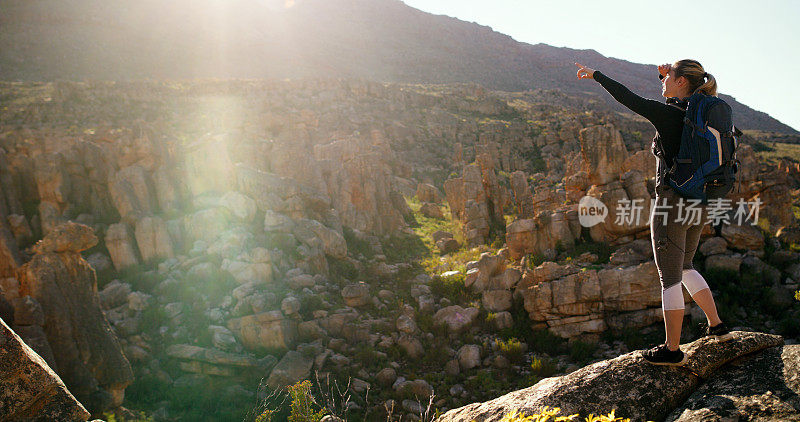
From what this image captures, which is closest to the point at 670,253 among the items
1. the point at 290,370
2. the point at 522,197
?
the point at 290,370

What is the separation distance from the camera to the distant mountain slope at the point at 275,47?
5950 centimetres

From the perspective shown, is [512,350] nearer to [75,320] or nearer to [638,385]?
[638,385]

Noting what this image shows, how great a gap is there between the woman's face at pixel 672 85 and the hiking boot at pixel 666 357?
186 cm

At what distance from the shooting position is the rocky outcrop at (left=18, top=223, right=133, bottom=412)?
7207mm

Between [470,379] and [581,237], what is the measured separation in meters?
5.82

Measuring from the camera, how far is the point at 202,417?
768cm

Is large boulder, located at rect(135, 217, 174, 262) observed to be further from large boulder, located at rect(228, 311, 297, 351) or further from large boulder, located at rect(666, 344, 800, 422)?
large boulder, located at rect(666, 344, 800, 422)

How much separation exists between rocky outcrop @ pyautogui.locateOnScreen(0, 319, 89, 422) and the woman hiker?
14.2ft

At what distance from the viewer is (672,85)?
338cm

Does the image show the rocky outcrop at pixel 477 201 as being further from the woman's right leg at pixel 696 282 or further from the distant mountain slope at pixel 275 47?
the distant mountain slope at pixel 275 47

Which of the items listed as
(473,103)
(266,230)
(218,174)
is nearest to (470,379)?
(266,230)

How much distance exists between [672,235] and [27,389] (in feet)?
15.6

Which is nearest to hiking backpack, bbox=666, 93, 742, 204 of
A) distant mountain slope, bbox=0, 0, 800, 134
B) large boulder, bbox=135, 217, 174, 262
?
large boulder, bbox=135, 217, 174, 262

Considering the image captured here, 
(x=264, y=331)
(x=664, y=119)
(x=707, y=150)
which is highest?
(x=664, y=119)
